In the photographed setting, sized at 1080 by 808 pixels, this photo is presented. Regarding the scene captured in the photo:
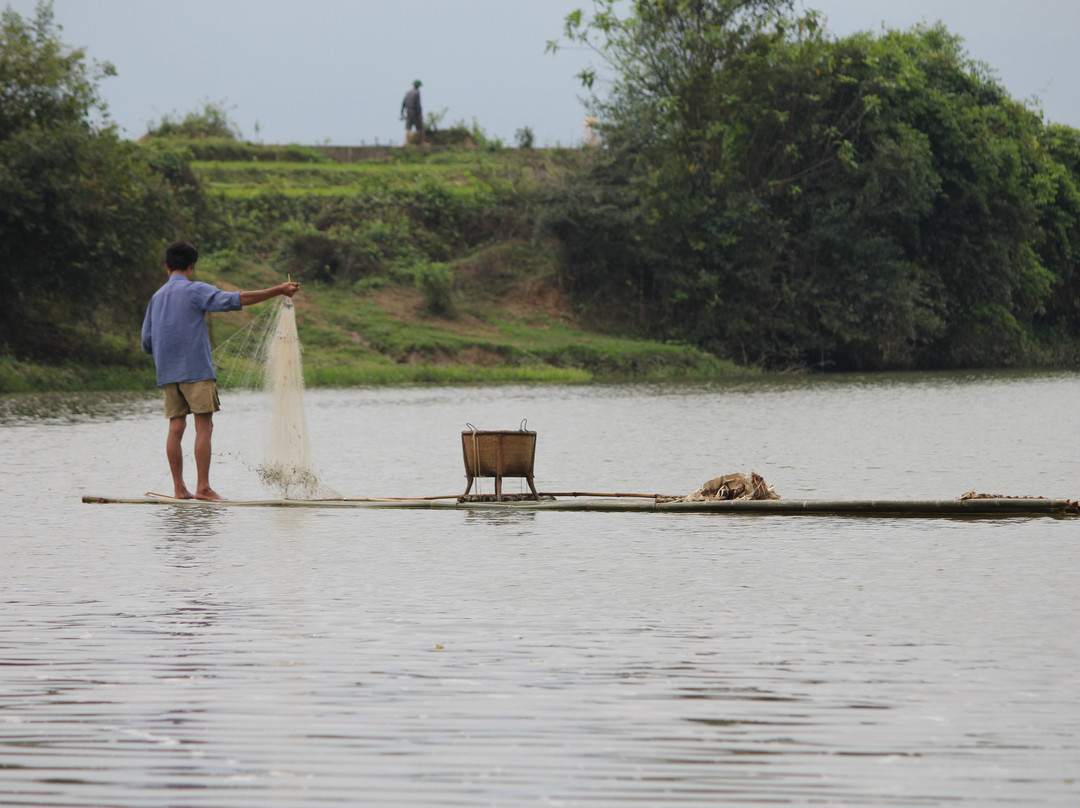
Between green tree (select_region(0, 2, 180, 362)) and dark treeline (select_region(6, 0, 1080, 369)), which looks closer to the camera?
green tree (select_region(0, 2, 180, 362))

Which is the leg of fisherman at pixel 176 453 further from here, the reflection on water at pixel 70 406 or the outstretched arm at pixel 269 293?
the reflection on water at pixel 70 406

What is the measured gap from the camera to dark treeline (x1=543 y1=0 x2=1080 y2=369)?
135 ft

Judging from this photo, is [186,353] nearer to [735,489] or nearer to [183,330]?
[183,330]

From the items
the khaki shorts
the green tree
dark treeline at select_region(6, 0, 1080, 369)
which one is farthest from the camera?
dark treeline at select_region(6, 0, 1080, 369)

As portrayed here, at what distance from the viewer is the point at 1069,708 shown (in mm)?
4465

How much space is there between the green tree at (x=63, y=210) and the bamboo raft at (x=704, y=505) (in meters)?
19.0

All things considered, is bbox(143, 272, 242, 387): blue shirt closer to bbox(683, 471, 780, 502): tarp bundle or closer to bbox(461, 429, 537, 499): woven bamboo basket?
bbox(461, 429, 537, 499): woven bamboo basket

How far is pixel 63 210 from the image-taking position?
90.7 feet

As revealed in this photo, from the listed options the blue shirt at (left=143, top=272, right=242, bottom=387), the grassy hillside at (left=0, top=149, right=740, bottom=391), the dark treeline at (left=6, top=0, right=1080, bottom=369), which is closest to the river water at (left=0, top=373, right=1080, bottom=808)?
the blue shirt at (left=143, top=272, right=242, bottom=387)

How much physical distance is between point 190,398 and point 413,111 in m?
44.8

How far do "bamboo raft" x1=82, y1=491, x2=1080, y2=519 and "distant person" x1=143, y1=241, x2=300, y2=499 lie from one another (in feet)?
1.36

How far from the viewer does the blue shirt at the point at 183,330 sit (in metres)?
10.4

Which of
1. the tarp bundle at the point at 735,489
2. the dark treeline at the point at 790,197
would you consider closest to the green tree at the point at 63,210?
the dark treeline at the point at 790,197

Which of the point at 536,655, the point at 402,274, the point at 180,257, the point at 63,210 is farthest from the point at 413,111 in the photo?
the point at 536,655
